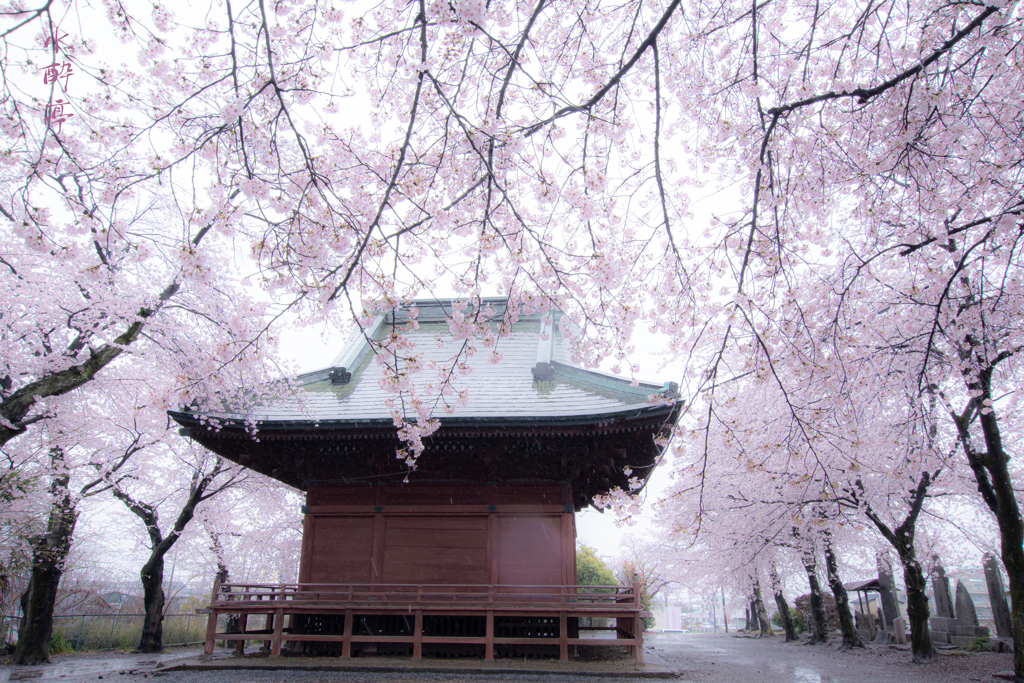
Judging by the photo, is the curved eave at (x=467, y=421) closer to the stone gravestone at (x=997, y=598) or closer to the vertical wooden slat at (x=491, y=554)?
the vertical wooden slat at (x=491, y=554)

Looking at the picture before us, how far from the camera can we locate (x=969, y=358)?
7617mm

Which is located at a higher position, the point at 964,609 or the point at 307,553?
the point at 307,553

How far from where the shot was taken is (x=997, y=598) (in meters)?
12.2

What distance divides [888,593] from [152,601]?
792 inches

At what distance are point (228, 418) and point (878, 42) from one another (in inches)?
328

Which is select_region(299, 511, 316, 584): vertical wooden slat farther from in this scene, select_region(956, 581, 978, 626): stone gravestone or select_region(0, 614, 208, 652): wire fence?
select_region(956, 581, 978, 626): stone gravestone

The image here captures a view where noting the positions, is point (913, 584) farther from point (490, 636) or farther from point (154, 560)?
point (154, 560)

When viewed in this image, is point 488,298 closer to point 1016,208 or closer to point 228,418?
point 228,418

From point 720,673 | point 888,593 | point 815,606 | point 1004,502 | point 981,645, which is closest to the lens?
point 1004,502

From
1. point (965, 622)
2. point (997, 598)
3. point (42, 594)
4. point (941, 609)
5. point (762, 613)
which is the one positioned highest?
point (42, 594)

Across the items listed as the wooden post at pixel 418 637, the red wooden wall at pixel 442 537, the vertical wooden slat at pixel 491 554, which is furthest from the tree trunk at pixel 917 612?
the wooden post at pixel 418 637

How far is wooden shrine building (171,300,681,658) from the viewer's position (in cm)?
771

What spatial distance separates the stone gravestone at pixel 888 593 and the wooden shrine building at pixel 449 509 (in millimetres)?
12063

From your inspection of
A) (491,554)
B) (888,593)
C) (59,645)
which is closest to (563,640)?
(491,554)
